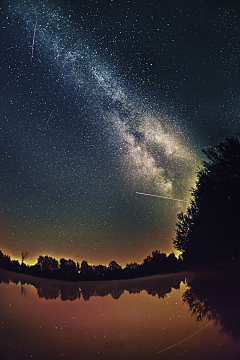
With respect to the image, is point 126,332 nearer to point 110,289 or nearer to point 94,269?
point 110,289

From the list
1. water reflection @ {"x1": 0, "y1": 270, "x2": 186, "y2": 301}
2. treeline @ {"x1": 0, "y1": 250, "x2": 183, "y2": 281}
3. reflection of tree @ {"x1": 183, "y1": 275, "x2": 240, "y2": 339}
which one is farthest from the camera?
treeline @ {"x1": 0, "y1": 250, "x2": 183, "y2": 281}

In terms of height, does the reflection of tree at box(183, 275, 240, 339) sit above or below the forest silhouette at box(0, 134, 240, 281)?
below

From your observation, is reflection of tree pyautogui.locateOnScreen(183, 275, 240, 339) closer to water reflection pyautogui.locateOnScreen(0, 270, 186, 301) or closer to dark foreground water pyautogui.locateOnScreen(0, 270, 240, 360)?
dark foreground water pyautogui.locateOnScreen(0, 270, 240, 360)

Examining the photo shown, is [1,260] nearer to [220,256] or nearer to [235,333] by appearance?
[220,256]

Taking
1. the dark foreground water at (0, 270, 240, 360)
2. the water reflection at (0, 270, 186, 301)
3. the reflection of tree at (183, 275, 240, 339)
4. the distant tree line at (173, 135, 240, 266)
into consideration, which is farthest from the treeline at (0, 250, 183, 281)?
the dark foreground water at (0, 270, 240, 360)

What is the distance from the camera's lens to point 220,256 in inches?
544

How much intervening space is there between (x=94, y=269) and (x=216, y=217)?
26.1 m

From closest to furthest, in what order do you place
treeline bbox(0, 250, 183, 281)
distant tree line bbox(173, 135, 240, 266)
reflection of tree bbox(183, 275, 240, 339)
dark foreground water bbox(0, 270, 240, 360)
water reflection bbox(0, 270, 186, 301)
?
dark foreground water bbox(0, 270, 240, 360) < reflection of tree bbox(183, 275, 240, 339) < distant tree line bbox(173, 135, 240, 266) < water reflection bbox(0, 270, 186, 301) < treeline bbox(0, 250, 183, 281)

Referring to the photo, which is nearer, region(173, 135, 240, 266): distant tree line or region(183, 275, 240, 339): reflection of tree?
region(183, 275, 240, 339): reflection of tree

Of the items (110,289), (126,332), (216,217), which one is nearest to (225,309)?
(126,332)

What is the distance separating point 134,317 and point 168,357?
3.14 meters

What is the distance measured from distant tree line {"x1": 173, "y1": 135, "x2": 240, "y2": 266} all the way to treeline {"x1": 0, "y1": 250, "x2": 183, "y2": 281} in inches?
322

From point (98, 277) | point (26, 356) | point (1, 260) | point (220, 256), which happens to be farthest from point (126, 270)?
point (26, 356)

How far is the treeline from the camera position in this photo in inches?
1173
